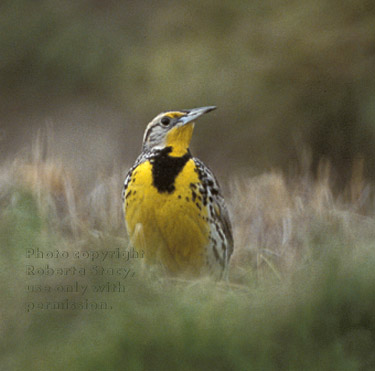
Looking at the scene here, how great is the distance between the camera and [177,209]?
10.7 ft

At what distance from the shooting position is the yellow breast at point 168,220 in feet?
10.7

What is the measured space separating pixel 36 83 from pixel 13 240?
8.23m

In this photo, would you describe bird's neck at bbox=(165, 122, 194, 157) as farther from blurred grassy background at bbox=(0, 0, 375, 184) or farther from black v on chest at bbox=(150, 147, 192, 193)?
blurred grassy background at bbox=(0, 0, 375, 184)

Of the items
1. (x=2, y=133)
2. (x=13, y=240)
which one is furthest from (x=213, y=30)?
(x=13, y=240)

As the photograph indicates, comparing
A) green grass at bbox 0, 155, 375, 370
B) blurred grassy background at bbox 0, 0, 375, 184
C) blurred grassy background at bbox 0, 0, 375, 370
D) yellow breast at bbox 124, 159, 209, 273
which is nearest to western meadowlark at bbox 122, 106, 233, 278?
yellow breast at bbox 124, 159, 209, 273

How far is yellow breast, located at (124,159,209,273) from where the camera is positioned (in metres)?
3.25

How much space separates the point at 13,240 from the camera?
264 centimetres

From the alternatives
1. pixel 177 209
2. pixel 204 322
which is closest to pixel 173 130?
pixel 177 209

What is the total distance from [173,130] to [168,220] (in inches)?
17.5

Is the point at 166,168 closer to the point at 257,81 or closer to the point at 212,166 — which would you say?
the point at 257,81

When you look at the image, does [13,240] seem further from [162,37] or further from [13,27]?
[13,27]

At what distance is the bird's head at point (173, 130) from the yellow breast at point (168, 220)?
0.17m

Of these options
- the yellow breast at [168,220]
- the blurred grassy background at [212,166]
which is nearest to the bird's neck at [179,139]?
the yellow breast at [168,220]

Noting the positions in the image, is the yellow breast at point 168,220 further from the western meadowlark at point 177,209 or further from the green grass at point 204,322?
the green grass at point 204,322
